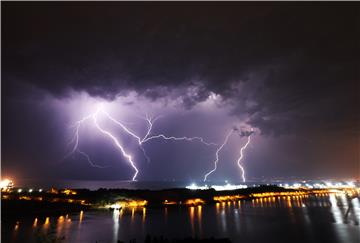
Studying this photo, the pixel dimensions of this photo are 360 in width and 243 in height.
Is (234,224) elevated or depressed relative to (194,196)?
depressed

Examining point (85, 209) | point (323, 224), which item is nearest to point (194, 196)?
point (85, 209)

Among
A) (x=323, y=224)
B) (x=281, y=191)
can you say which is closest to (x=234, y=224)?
(x=323, y=224)

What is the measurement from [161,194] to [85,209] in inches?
1053

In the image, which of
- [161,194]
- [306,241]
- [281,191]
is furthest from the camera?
[281,191]

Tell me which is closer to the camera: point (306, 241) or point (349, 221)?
point (306, 241)

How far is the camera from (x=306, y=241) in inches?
1211

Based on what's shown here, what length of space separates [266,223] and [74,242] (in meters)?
29.3

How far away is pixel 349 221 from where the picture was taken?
43.4m

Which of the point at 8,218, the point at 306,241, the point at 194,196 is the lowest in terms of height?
the point at 306,241

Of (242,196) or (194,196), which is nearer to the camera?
(194,196)

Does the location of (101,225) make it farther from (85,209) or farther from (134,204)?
(134,204)

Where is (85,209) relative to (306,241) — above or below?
above

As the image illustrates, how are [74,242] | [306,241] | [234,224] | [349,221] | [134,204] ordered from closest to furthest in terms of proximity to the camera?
[74,242], [306,241], [234,224], [349,221], [134,204]

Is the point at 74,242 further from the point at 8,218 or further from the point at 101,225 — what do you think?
the point at 8,218
